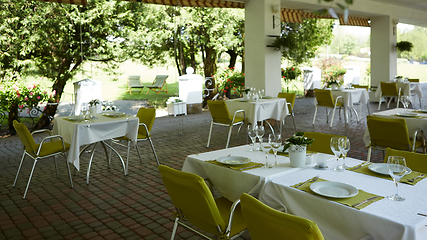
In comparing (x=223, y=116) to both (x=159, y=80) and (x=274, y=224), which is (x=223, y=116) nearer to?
(x=159, y=80)

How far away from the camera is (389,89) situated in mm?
10539

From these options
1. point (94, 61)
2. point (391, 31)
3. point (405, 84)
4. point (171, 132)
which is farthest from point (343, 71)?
point (94, 61)

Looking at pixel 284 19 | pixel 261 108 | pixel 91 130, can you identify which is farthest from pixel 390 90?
pixel 91 130

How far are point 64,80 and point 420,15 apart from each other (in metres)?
13.4

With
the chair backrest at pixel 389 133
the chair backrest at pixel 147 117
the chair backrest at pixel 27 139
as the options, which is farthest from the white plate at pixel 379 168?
the chair backrest at pixel 27 139

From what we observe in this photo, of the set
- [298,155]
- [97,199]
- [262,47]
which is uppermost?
[262,47]

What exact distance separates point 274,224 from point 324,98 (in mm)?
6956

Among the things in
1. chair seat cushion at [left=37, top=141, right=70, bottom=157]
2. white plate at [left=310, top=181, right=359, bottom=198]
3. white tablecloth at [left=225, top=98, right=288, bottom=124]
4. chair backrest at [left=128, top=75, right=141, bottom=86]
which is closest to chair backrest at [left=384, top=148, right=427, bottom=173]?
white plate at [left=310, top=181, right=359, bottom=198]

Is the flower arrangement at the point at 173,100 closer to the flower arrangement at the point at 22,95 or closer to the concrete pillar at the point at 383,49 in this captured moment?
the flower arrangement at the point at 22,95

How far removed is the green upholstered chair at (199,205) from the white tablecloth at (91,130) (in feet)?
8.01

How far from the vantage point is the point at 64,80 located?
302 inches

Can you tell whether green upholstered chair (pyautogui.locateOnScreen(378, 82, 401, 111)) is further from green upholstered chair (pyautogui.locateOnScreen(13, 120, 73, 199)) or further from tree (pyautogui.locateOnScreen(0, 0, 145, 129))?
green upholstered chair (pyautogui.locateOnScreen(13, 120, 73, 199))

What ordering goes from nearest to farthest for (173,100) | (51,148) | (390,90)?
(51,148) → (173,100) → (390,90)

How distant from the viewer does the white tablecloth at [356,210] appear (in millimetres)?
1651
